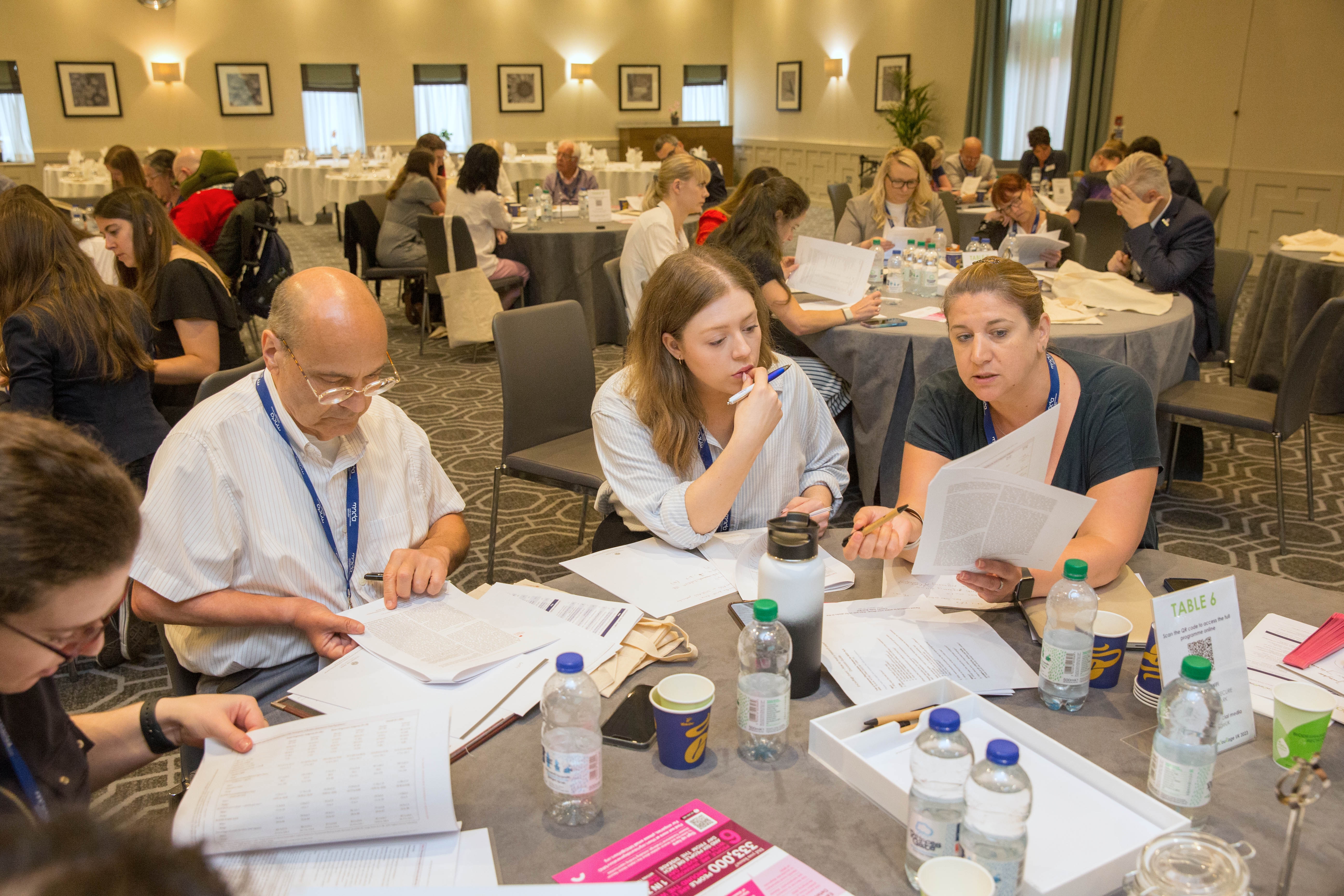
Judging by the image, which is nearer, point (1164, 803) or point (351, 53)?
point (1164, 803)

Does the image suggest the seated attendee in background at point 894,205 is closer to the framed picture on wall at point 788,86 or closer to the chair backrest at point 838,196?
the chair backrest at point 838,196

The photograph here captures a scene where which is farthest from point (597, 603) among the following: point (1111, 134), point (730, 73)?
point (730, 73)

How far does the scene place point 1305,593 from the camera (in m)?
1.65

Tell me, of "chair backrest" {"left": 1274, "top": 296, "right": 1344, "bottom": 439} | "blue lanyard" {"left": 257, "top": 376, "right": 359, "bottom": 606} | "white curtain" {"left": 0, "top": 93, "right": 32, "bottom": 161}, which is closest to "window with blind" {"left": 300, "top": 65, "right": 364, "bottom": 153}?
"white curtain" {"left": 0, "top": 93, "right": 32, "bottom": 161}

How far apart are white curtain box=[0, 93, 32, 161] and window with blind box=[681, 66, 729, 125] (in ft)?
31.7

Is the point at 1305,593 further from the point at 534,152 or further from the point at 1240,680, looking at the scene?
the point at 534,152

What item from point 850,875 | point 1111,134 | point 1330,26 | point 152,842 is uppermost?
point 1330,26

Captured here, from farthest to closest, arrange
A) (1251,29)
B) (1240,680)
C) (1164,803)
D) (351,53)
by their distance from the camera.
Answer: (351,53) < (1251,29) < (1240,680) < (1164,803)

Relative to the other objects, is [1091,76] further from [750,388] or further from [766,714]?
[766,714]

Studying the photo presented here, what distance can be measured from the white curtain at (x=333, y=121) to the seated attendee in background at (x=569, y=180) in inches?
273

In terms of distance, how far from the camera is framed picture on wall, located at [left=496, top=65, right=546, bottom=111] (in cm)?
1510

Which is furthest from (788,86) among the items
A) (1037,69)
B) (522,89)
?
(1037,69)

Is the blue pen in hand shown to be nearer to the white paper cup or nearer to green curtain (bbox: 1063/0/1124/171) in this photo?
the white paper cup

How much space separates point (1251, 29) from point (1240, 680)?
926cm
